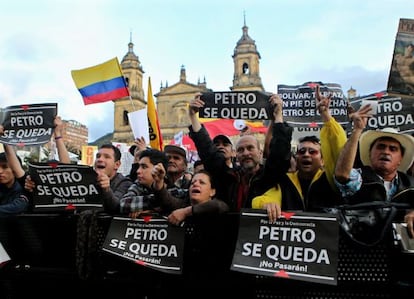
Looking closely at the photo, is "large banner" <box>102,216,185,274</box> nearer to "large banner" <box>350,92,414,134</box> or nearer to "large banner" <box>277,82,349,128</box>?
"large banner" <box>350,92,414,134</box>

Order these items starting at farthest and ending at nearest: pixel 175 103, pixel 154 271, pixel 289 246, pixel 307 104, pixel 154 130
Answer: pixel 175 103 → pixel 154 130 → pixel 307 104 → pixel 154 271 → pixel 289 246

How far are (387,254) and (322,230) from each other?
389mm

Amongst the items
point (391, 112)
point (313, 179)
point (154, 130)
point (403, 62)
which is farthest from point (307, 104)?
point (313, 179)

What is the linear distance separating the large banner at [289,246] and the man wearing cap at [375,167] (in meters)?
0.46

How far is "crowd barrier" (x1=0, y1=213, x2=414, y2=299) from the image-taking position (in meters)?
2.60

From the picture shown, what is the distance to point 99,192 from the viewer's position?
3307 millimetres

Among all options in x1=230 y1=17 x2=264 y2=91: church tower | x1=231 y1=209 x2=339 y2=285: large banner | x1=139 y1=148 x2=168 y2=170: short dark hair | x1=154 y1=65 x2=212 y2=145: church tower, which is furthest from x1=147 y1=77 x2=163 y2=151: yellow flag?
x1=230 y1=17 x2=264 y2=91: church tower

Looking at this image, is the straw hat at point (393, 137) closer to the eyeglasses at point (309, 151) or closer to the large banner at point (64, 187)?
the eyeglasses at point (309, 151)

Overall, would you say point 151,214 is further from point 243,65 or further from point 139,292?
point 243,65

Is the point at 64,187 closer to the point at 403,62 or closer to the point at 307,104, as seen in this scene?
the point at 403,62

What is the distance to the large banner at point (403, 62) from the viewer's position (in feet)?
14.8

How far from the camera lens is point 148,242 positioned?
9.92 feet

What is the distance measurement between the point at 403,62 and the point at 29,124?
13.1 ft

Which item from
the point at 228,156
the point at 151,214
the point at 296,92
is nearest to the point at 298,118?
the point at 296,92
